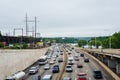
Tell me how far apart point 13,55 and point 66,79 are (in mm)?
15453

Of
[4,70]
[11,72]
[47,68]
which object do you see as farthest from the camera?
[47,68]

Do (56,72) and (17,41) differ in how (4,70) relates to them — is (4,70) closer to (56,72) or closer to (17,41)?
(56,72)

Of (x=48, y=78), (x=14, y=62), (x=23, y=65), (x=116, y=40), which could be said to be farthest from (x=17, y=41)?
(x=48, y=78)

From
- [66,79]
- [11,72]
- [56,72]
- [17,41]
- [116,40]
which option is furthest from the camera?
[116,40]

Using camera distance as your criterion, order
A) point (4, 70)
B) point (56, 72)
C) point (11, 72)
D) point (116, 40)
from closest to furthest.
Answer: point (4, 70) < point (11, 72) < point (56, 72) < point (116, 40)

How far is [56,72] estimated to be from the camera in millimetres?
75625

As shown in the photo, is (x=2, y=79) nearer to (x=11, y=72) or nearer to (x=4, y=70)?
(x=4, y=70)

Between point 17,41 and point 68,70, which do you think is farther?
point 17,41

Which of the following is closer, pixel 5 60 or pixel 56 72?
pixel 5 60

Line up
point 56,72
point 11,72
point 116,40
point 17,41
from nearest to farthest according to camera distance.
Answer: point 11,72, point 56,72, point 17,41, point 116,40

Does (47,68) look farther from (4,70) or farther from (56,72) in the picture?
(4,70)

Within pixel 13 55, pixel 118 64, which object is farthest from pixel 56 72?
pixel 118 64

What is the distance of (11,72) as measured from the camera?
62594 mm

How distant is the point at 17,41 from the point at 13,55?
9198cm
